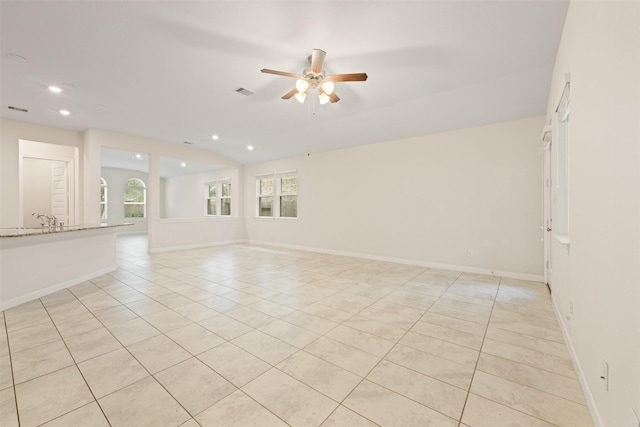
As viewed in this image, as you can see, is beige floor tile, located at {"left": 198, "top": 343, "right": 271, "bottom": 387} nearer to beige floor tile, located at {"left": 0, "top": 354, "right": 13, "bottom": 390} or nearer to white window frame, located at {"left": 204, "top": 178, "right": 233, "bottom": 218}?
beige floor tile, located at {"left": 0, "top": 354, "right": 13, "bottom": 390}

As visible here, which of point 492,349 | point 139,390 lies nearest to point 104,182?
point 139,390

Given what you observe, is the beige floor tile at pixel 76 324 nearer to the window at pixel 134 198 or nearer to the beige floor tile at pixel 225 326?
the beige floor tile at pixel 225 326

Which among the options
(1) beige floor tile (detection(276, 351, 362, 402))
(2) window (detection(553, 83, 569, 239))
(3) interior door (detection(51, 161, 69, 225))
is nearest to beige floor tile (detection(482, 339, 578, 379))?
(1) beige floor tile (detection(276, 351, 362, 402))

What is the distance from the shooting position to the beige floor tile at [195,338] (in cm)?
219

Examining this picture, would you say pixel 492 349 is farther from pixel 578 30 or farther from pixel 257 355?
pixel 578 30

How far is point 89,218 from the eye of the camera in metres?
5.57

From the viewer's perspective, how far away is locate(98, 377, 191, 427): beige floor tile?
142cm

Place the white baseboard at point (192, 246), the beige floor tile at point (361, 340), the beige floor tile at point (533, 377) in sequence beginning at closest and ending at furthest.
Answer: the beige floor tile at point (533, 377) → the beige floor tile at point (361, 340) → the white baseboard at point (192, 246)

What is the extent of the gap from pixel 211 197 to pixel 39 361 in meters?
8.78

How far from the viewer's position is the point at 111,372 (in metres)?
1.85

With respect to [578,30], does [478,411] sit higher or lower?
lower

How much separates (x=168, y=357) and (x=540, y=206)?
5.21m

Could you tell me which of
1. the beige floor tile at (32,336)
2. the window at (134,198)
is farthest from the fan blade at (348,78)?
the window at (134,198)

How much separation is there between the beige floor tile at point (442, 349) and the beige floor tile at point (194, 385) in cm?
149
